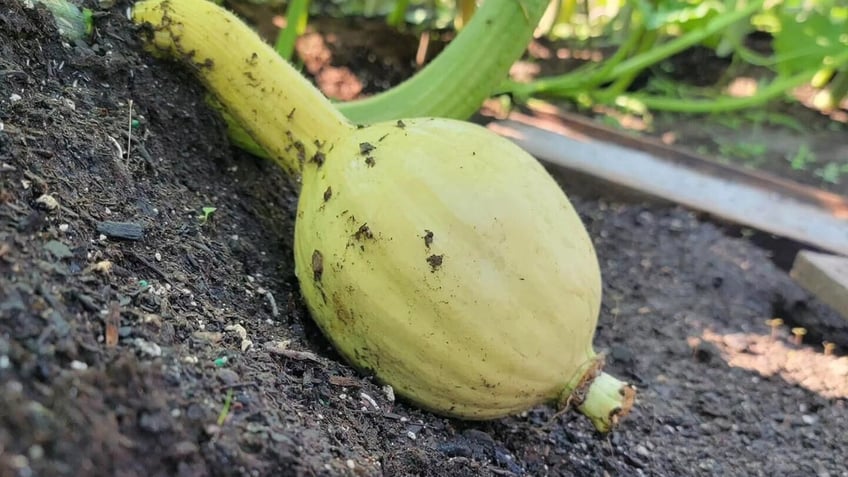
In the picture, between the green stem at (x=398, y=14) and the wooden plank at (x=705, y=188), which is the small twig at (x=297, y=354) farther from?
the green stem at (x=398, y=14)

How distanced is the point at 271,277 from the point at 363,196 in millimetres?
240

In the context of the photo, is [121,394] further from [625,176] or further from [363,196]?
[625,176]

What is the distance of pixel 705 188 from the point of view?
7.19 feet

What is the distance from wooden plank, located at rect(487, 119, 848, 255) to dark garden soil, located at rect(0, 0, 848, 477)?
33cm

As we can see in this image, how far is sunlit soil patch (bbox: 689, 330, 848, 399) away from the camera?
59.0 inches

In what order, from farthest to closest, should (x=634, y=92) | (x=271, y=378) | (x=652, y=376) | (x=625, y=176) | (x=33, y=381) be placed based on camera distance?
(x=634, y=92) → (x=625, y=176) → (x=652, y=376) → (x=271, y=378) → (x=33, y=381)

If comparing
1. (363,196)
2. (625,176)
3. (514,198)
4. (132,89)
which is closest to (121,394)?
(363,196)

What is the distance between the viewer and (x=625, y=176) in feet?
7.11

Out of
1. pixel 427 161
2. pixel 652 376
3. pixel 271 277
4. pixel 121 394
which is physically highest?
pixel 427 161

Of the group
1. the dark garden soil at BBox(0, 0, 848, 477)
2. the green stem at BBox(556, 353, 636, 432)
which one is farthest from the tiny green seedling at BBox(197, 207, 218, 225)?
the green stem at BBox(556, 353, 636, 432)

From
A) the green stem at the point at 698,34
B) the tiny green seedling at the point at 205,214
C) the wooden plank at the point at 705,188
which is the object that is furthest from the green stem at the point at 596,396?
the green stem at the point at 698,34

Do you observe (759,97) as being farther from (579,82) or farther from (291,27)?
(291,27)

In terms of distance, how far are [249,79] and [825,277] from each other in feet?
4.28

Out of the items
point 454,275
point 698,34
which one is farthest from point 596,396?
point 698,34
